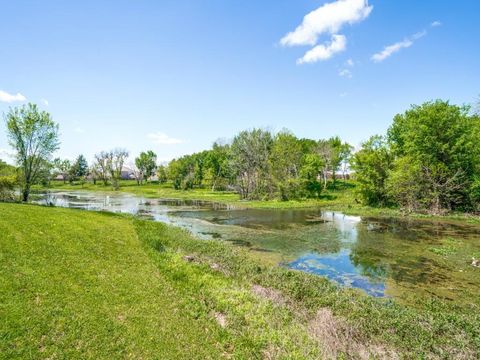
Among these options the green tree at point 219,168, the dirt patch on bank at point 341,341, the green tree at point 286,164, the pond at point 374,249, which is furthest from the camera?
the green tree at point 219,168

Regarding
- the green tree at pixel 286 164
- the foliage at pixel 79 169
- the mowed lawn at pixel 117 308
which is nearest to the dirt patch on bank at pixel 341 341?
the mowed lawn at pixel 117 308

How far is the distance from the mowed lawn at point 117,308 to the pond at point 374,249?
7290 millimetres

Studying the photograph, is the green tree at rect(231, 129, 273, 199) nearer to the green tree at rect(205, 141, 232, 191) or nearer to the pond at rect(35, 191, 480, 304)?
the green tree at rect(205, 141, 232, 191)

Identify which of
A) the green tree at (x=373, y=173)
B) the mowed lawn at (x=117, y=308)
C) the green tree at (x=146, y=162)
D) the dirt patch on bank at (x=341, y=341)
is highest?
the green tree at (x=146, y=162)

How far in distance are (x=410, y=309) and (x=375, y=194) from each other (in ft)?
140

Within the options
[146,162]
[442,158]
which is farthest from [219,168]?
[442,158]

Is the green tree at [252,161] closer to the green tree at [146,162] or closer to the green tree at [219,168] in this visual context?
the green tree at [219,168]

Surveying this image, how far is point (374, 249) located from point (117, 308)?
769 inches

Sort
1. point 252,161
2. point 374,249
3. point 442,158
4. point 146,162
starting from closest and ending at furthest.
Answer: point 374,249, point 442,158, point 252,161, point 146,162

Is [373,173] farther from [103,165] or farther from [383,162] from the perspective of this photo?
[103,165]

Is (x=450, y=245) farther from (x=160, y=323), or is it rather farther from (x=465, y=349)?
(x=160, y=323)

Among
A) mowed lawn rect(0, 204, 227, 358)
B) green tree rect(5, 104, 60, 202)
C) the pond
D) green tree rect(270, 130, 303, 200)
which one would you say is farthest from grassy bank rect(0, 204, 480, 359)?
green tree rect(270, 130, 303, 200)

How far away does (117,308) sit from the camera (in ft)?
31.8

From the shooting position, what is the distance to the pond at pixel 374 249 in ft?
50.1
